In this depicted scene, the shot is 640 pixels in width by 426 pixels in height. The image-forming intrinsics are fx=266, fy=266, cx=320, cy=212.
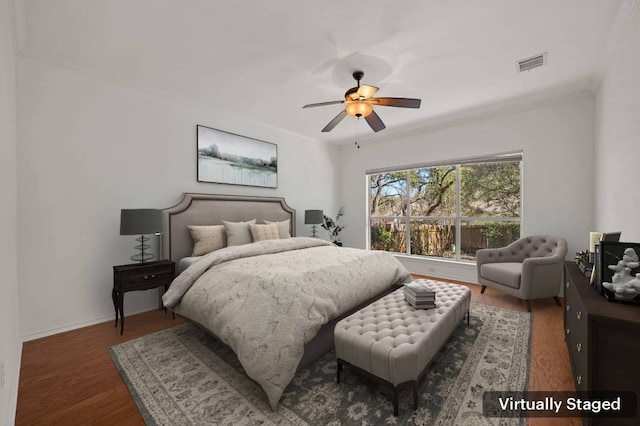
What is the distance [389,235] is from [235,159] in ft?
11.1

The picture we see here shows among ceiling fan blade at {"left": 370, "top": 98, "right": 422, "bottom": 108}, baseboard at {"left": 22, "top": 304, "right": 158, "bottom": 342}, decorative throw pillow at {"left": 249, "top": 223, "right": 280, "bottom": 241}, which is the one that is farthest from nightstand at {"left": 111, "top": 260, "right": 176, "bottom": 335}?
ceiling fan blade at {"left": 370, "top": 98, "right": 422, "bottom": 108}

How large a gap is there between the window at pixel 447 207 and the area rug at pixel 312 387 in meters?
2.28

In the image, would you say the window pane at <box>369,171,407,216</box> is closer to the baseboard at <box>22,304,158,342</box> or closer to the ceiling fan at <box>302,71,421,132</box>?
the ceiling fan at <box>302,71,421,132</box>

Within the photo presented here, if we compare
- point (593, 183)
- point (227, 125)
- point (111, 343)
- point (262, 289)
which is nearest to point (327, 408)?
point (262, 289)

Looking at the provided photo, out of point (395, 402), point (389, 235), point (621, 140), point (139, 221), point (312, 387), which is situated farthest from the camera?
point (389, 235)

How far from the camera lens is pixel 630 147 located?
2137mm

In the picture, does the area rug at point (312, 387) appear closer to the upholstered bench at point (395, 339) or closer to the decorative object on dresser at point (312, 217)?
the upholstered bench at point (395, 339)

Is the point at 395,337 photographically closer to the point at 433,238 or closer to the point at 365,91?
the point at 365,91

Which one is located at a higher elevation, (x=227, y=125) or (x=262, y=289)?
(x=227, y=125)

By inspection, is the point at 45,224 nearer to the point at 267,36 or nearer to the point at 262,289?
the point at 262,289

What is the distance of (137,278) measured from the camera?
279 cm

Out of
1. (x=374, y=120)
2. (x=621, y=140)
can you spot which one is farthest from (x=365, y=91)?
(x=621, y=140)

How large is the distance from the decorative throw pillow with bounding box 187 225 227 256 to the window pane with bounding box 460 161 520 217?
402 centimetres

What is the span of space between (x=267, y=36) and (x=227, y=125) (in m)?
2.08
